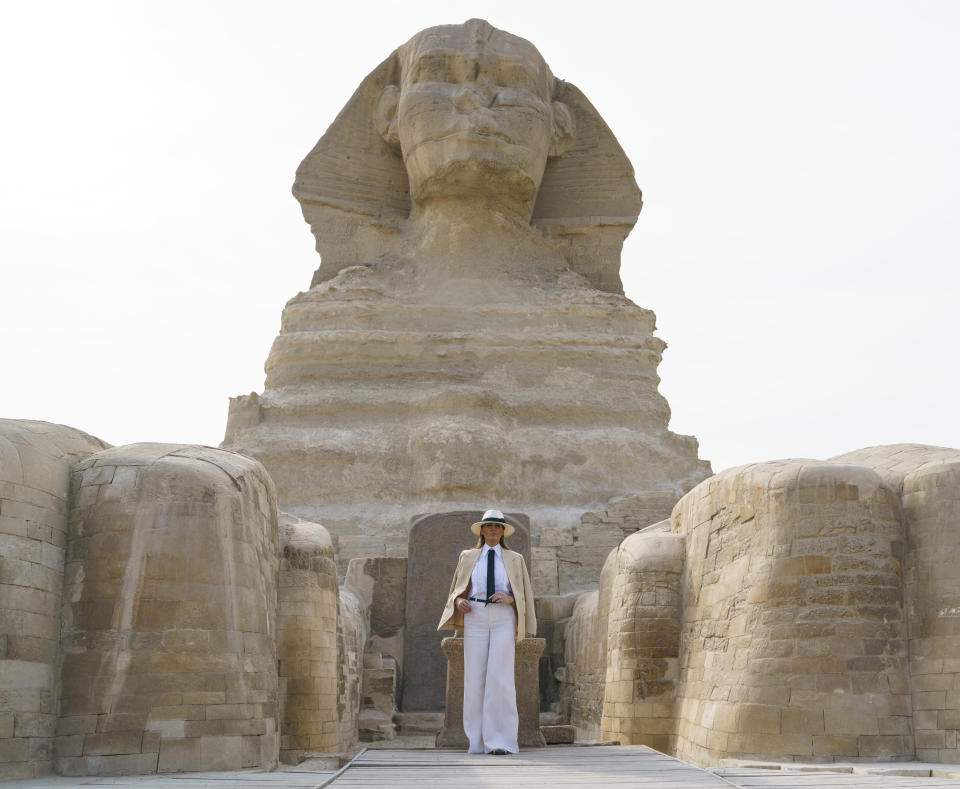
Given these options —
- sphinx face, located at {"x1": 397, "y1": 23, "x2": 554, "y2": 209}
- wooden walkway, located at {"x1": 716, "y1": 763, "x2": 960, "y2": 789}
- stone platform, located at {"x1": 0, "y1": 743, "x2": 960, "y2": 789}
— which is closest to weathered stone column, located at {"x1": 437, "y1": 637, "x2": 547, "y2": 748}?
stone platform, located at {"x1": 0, "y1": 743, "x2": 960, "y2": 789}

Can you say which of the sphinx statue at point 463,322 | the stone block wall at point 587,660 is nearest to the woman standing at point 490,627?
the stone block wall at point 587,660

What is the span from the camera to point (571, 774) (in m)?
7.20

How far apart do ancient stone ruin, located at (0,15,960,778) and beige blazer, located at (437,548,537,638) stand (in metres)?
0.40

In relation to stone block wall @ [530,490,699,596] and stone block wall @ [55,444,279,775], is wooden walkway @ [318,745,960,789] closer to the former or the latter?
stone block wall @ [55,444,279,775]

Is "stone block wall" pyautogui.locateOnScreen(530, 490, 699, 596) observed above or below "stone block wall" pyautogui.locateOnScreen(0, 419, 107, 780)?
above

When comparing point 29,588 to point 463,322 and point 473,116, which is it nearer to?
point 463,322

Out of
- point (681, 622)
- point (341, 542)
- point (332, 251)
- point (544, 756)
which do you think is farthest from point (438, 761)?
point (332, 251)

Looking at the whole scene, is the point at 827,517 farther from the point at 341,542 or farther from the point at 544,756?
the point at 341,542

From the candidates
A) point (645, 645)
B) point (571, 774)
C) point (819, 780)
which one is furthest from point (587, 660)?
point (819, 780)

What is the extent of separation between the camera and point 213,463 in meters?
8.84

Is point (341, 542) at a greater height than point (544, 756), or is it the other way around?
point (341, 542)

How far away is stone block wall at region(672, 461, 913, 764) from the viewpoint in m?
8.30

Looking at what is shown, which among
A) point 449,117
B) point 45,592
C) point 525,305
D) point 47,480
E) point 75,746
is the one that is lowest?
point 75,746

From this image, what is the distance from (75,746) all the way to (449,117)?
12.8 meters
